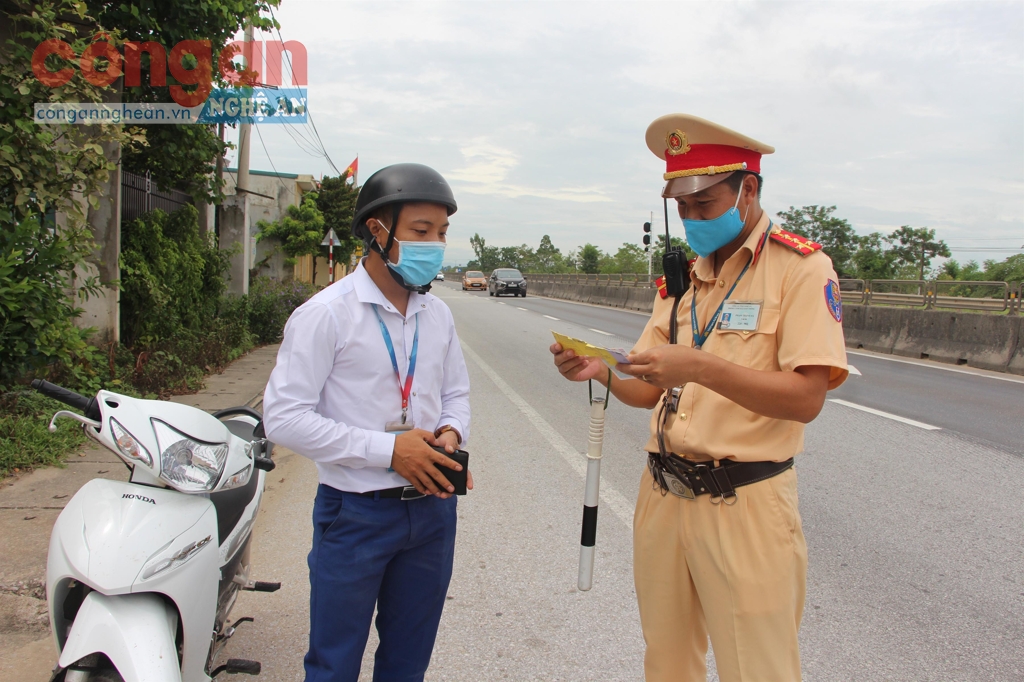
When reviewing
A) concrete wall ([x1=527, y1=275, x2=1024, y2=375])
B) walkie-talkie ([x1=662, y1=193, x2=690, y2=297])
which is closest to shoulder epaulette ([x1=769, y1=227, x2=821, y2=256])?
walkie-talkie ([x1=662, y1=193, x2=690, y2=297])

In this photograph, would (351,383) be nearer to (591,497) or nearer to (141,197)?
(591,497)

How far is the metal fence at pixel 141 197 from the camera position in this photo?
904 cm

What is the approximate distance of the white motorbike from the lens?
6.24 ft

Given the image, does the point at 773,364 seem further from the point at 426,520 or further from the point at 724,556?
the point at 426,520

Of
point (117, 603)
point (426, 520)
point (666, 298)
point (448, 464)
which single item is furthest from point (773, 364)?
point (117, 603)

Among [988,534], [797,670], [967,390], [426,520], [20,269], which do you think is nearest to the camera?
[797,670]

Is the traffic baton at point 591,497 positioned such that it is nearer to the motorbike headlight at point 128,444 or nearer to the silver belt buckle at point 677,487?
the silver belt buckle at point 677,487

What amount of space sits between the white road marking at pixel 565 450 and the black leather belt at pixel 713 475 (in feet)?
8.74

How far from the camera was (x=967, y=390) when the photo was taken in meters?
9.98

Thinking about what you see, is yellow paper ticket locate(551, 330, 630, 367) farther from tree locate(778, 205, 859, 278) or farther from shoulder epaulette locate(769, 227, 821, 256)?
tree locate(778, 205, 859, 278)

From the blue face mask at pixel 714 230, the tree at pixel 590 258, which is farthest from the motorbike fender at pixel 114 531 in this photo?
the tree at pixel 590 258

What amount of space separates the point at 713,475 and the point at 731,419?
0.50ft

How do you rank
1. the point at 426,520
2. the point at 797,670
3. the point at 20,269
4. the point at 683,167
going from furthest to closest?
the point at 20,269 < the point at 426,520 < the point at 683,167 < the point at 797,670

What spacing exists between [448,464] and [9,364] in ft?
16.8
